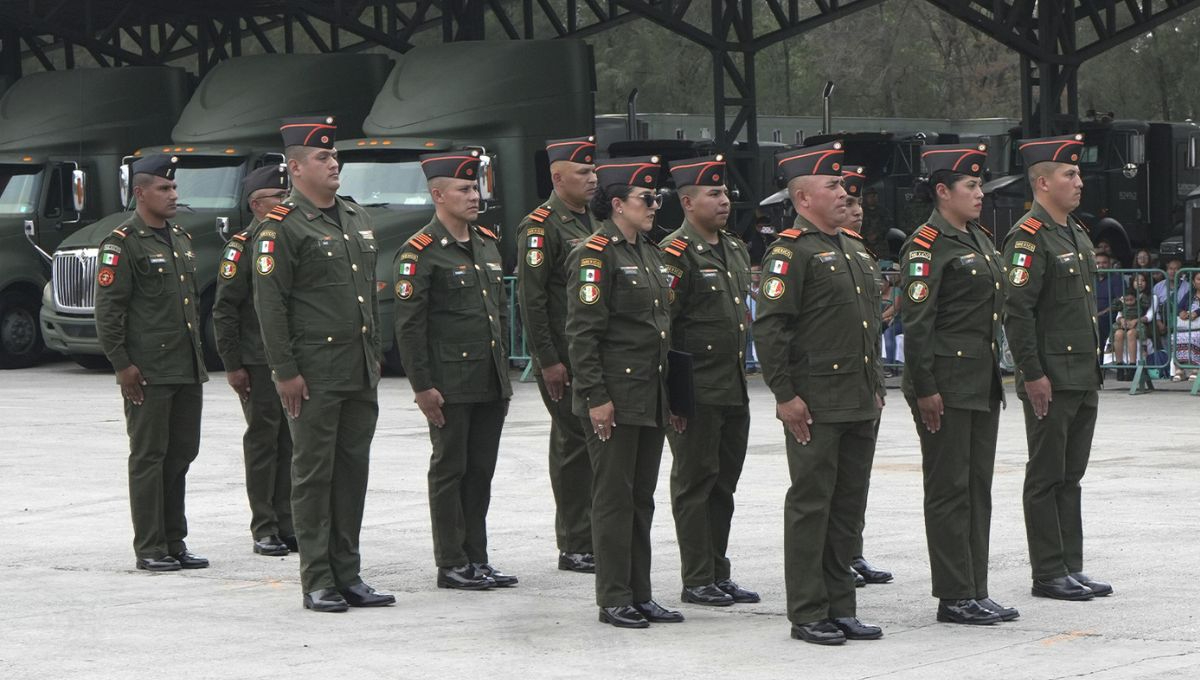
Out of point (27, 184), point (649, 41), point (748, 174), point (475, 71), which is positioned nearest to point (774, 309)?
point (475, 71)

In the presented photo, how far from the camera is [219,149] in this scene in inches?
918

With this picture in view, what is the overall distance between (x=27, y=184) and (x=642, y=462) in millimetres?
18498

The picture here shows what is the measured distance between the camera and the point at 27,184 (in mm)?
25047

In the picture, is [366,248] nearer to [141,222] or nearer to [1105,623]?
[141,222]

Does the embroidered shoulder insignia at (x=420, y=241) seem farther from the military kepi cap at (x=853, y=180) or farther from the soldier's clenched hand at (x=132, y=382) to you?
the military kepi cap at (x=853, y=180)

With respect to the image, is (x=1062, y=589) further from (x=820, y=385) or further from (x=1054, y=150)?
(x=1054, y=150)

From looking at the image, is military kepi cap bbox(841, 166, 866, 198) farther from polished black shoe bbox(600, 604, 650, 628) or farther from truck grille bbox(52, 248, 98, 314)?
truck grille bbox(52, 248, 98, 314)

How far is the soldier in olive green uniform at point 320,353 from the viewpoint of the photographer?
850cm

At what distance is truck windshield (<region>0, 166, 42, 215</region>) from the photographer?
2491 centimetres

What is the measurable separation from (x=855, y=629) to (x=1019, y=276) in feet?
6.19

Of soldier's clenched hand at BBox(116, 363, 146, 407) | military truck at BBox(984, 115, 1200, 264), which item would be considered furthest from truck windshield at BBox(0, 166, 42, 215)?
soldier's clenched hand at BBox(116, 363, 146, 407)

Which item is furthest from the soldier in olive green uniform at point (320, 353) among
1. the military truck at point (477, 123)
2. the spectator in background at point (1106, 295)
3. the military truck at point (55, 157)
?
the military truck at point (55, 157)

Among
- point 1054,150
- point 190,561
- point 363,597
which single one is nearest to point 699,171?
point 1054,150

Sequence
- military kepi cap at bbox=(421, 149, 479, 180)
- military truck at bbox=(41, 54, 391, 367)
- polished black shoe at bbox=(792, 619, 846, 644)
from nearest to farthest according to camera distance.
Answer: polished black shoe at bbox=(792, 619, 846, 644)
military kepi cap at bbox=(421, 149, 479, 180)
military truck at bbox=(41, 54, 391, 367)
